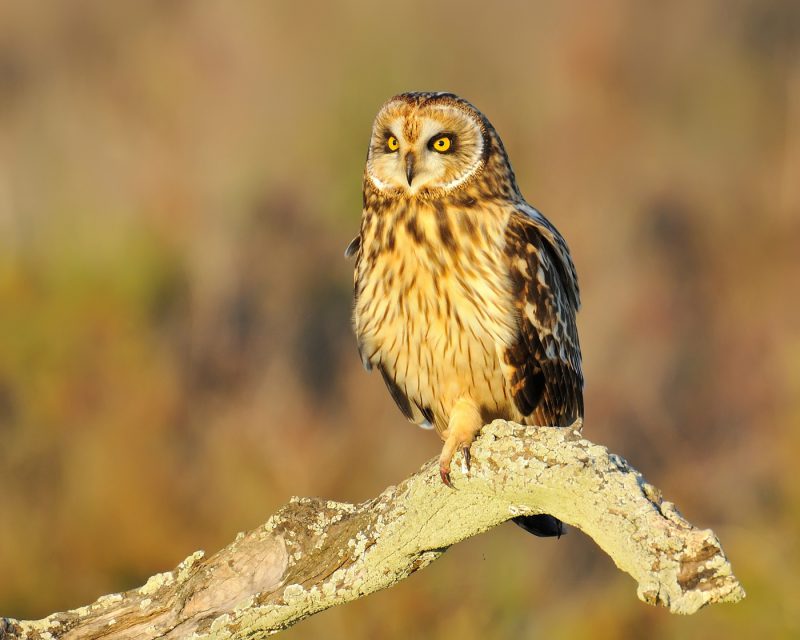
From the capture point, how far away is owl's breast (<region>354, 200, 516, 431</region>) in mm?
3754

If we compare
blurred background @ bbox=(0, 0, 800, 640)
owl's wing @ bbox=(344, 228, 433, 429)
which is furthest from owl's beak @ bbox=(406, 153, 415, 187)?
blurred background @ bbox=(0, 0, 800, 640)

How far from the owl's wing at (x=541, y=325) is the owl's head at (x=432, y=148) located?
193mm

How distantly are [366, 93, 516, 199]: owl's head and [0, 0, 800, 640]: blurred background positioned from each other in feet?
20.9

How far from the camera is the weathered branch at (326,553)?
3.05m

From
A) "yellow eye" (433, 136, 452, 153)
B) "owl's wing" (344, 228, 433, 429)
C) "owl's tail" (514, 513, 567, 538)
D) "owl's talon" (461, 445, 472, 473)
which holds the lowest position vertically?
"owl's tail" (514, 513, 567, 538)

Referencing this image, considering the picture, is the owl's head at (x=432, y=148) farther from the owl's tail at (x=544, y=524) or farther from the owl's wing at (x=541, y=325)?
the owl's tail at (x=544, y=524)

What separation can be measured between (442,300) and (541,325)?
32 cm

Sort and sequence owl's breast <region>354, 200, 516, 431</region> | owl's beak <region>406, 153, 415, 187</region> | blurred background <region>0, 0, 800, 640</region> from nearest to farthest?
owl's breast <region>354, 200, 516, 431</region> < owl's beak <region>406, 153, 415, 187</region> < blurred background <region>0, 0, 800, 640</region>

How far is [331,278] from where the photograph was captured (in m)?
12.3

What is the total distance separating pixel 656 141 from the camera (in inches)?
615

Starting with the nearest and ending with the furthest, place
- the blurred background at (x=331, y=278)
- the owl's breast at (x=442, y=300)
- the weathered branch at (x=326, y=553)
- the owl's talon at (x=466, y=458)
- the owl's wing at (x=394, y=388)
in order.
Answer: the weathered branch at (x=326, y=553)
the owl's talon at (x=466, y=458)
the owl's breast at (x=442, y=300)
the owl's wing at (x=394, y=388)
the blurred background at (x=331, y=278)

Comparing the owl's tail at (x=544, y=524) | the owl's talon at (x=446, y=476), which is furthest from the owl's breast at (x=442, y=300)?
the owl's talon at (x=446, y=476)

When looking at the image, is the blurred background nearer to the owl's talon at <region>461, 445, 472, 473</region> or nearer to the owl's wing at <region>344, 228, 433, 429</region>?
the owl's wing at <region>344, 228, 433, 429</region>

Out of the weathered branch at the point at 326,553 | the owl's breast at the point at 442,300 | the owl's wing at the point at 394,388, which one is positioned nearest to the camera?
the weathered branch at the point at 326,553
